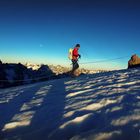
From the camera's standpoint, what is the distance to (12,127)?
27.5 feet

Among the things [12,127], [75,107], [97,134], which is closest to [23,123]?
[12,127]

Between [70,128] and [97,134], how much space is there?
39.0 inches

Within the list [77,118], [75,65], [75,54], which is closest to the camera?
[77,118]

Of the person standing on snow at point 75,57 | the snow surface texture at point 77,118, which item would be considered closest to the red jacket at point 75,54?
the person standing on snow at point 75,57

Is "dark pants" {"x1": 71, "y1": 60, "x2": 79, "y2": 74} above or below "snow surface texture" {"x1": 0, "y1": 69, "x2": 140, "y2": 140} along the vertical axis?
above

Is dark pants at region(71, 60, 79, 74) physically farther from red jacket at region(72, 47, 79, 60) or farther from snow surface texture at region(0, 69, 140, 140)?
snow surface texture at region(0, 69, 140, 140)

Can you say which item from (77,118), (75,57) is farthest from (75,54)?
(77,118)

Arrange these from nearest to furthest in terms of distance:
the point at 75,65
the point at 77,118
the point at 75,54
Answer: the point at 77,118
the point at 75,54
the point at 75,65

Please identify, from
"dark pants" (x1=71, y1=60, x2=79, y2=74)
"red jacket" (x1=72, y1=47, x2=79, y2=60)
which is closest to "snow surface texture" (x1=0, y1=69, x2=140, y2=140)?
"red jacket" (x1=72, y1=47, x2=79, y2=60)

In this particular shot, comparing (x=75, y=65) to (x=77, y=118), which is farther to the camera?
(x=75, y=65)

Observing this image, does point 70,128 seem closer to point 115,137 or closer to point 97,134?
point 97,134

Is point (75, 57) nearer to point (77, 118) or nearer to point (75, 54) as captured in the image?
point (75, 54)

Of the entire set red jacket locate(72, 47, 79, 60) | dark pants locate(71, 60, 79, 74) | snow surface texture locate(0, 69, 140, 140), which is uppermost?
red jacket locate(72, 47, 79, 60)

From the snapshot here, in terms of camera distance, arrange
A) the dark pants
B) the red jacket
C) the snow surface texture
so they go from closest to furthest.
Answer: the snow surface texture
the red jacket
the dark pants
